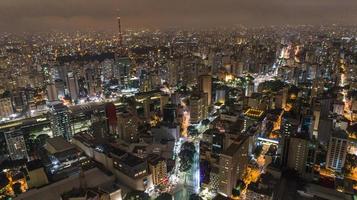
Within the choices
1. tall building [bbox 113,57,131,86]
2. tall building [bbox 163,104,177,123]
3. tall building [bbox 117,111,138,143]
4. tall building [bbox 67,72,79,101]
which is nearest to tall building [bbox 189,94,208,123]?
tall building [bbox 163,104,177,123]

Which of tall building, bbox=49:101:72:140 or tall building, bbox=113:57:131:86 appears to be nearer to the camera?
tall building, bbox=49:101:72:140

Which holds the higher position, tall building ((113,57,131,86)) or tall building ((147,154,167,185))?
tall building ((113,57,131,86))

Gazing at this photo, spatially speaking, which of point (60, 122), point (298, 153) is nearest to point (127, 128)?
point (60, 122)

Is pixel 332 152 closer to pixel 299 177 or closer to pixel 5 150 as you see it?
pixel 299 177

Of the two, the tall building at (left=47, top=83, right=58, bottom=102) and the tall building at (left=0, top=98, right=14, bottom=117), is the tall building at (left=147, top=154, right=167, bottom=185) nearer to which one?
the tall building at (left=0, top=98, right=14, bottom=117)

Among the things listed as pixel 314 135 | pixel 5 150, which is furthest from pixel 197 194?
pixel 5 150

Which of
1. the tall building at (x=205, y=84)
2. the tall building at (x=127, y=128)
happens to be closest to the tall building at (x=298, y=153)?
the tall building at (x=127, y=128)

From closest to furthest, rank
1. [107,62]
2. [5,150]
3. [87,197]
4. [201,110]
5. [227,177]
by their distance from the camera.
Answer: [87,197], [227,177], [5,150], [201,110], [107,62]
